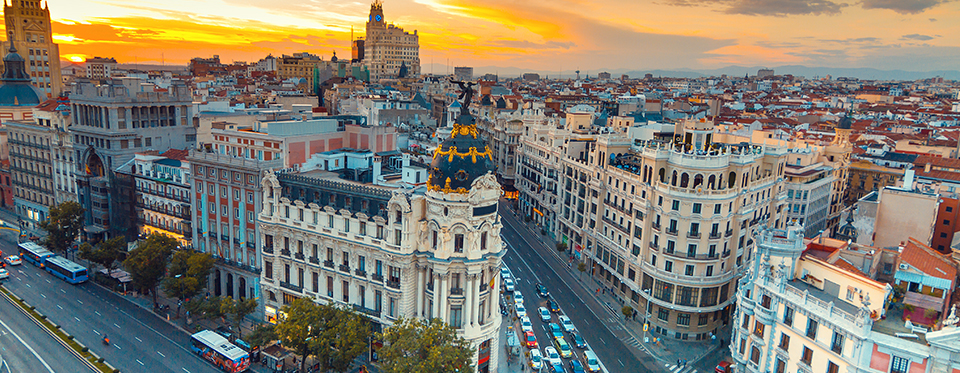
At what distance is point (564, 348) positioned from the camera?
83.5 meters

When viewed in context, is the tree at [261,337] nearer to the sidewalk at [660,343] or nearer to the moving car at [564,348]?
the moving car at [564,348]

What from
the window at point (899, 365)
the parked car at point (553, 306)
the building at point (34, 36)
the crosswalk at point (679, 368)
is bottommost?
the crosswalk at point (679, 368)

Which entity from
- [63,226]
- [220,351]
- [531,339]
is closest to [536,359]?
[531,339]

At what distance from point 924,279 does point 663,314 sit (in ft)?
129

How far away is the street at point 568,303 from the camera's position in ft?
277

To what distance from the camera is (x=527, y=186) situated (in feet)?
490

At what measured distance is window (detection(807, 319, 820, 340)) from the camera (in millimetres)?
59050

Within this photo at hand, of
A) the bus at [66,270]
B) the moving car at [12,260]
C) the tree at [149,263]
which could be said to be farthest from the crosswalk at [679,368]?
the moving car at [12,260]

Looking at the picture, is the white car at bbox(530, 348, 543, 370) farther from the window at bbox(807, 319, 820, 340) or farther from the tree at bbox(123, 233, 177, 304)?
the tree at bbox(123, 233, 177, 304)

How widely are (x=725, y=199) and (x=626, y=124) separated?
6854cm

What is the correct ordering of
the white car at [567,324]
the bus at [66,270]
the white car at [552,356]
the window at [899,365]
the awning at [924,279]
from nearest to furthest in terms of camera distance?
the window at [899,365], the awning at [924,279], the white car at [552,356], the white car at [567,324], the bus at [66,270]

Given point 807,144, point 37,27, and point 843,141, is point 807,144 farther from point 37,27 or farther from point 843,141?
point 37,27

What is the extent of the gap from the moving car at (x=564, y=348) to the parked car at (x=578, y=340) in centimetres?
165

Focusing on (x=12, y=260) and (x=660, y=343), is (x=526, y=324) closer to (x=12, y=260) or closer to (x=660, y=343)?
(x=660, y=343)
